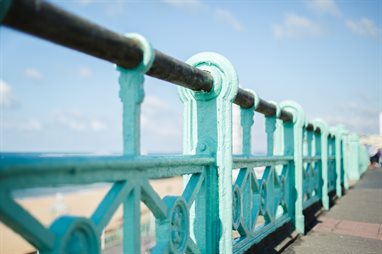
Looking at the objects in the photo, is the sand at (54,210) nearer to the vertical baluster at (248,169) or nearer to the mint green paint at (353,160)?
the vertical baluster at (248,169)

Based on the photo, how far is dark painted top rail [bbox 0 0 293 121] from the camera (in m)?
1.26

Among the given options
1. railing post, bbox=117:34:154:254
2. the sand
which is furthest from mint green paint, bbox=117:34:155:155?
the sand

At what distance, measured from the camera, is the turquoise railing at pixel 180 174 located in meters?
1.31

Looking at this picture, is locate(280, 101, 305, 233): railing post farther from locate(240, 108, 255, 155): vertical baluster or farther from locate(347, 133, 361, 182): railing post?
locate(347, 133, 361, 182): railing post

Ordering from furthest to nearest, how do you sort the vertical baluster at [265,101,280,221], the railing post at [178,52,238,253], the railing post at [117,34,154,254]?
1. the vertical baluster at [265,101,280,221]
2. the railing post at [178,52,238,253]
3. the railing post at [117,34,154,254]

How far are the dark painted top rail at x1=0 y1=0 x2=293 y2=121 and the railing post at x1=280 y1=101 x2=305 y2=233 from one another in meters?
3.27

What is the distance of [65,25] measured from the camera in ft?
4.66

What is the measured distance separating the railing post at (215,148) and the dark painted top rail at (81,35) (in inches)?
17.9

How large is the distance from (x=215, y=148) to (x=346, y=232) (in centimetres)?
338

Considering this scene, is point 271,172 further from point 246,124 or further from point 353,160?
point 353,160

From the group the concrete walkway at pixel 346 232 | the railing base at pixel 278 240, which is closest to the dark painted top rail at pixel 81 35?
the railing base at pixel 278 240

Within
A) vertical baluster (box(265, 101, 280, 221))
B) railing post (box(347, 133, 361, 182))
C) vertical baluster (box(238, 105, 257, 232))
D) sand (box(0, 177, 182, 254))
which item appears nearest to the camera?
vertical baluster (box(238, 105, 257, 232))

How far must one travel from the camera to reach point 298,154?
5184 millimetres

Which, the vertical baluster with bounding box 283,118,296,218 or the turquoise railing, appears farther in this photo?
the vertical baluster with bounding box 283,118,296,218
